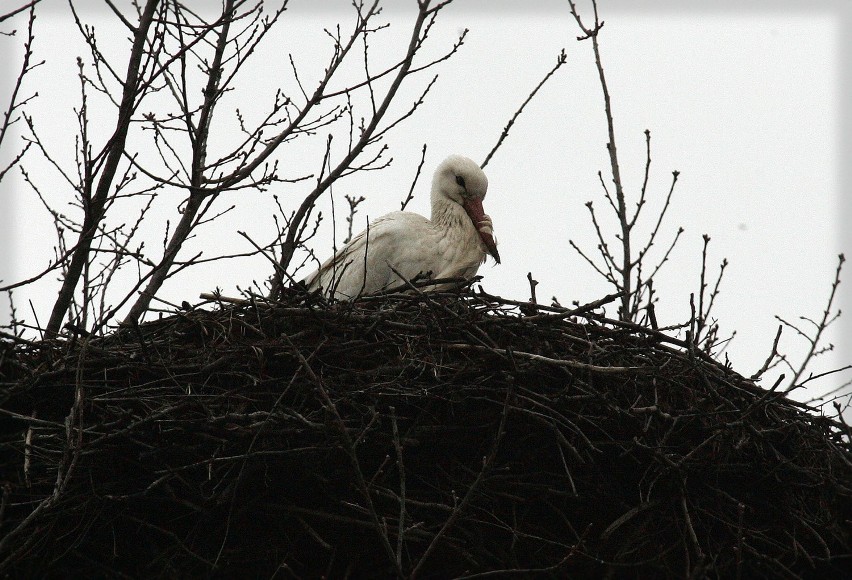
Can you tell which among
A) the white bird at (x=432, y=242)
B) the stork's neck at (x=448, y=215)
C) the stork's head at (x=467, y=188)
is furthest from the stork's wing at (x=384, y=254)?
the stork's head at (x=467, y=188)

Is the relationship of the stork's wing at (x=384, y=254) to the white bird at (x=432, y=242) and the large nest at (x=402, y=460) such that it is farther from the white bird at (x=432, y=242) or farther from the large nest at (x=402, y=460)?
the large nest at (x=402, y=460)

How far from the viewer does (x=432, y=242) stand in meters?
5.68

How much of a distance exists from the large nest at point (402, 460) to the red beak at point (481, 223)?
5.40ft

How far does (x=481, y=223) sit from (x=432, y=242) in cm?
35

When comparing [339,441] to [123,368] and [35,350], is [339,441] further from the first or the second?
[35,350]

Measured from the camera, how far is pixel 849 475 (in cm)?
432

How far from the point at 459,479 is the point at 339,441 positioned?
53 cm

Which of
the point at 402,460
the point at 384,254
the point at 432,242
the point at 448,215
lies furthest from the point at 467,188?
the point at 402,460

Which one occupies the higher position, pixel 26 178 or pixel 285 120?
pixel 285 120

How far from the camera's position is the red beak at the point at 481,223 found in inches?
228

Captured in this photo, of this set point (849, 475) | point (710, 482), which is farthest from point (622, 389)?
point (849, 475)

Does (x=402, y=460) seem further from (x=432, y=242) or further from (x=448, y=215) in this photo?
(x=448, y=215)

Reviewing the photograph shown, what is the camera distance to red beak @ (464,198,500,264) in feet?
19.0

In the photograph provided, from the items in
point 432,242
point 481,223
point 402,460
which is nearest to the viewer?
point 402,460
